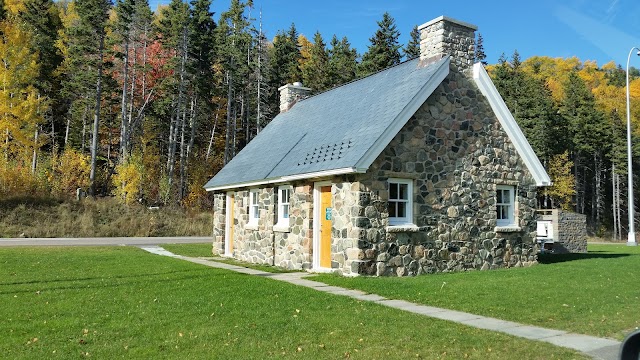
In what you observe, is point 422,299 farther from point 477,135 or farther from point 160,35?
point 160,35

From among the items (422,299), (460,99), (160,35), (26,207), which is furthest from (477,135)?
(160,35)

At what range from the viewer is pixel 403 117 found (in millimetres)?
12742

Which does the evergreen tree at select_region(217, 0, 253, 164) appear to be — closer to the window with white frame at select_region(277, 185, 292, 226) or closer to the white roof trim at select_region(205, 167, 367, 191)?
the white roof trim at select_region(205, 167, 367, 191)

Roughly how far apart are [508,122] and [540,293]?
667 centimetres

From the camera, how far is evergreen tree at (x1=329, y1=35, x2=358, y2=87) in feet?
152

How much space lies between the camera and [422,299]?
926 centimetres

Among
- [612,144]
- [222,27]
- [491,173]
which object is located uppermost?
[222,27]

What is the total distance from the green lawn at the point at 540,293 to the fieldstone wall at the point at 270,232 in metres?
2.13

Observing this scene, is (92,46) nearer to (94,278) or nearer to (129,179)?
(129,179)

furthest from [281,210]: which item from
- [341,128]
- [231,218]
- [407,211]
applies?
[231,218]

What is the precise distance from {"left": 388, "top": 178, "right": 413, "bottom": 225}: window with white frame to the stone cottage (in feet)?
0.09

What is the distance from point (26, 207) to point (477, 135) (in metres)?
26.8

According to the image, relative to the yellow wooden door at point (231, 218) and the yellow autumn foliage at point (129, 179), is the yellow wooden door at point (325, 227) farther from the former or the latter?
the yellow autumn foliage at point (129, 179)

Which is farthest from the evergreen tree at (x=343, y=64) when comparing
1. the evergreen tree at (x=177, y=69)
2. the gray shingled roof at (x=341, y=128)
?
the gray shingled roof at (x=341, y=128)
